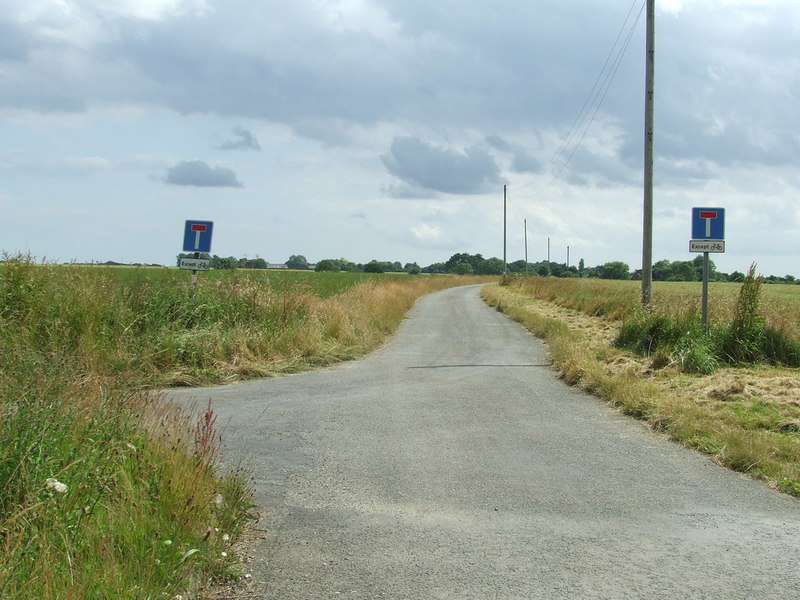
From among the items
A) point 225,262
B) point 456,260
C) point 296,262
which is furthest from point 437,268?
point 225,262

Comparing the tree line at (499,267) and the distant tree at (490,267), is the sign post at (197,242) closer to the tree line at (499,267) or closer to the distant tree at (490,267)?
the tree line at (499,267)

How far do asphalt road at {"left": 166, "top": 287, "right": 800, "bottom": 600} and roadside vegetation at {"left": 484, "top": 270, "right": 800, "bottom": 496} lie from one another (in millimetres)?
391

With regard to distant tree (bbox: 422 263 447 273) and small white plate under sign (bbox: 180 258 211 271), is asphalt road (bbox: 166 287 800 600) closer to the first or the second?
small white plate under sign (bbox: 180 258 211 271)

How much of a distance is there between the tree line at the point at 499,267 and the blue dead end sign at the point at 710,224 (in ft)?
37.0

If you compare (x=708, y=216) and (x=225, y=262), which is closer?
(x=708, y=216)

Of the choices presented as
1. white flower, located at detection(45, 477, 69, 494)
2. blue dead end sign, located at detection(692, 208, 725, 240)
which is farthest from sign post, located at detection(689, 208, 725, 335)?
white flower, located at detection(45, 477, 69, 494)

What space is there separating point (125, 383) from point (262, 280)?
12169 mm

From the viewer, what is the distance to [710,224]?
13.8m

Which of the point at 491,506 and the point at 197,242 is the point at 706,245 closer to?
the point at 491,506

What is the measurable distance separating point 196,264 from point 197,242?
1.54 ft

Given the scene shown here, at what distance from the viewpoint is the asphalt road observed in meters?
4.36

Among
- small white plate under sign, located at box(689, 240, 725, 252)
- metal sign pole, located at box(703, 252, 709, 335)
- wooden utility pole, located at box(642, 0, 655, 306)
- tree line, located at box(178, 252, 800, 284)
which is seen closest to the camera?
small white plate under sign, located at box(689, 240, 725, 252)

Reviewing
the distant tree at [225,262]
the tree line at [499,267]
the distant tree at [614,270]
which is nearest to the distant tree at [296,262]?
the tree line at [499,267]

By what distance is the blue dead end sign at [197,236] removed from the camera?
15195 mm
